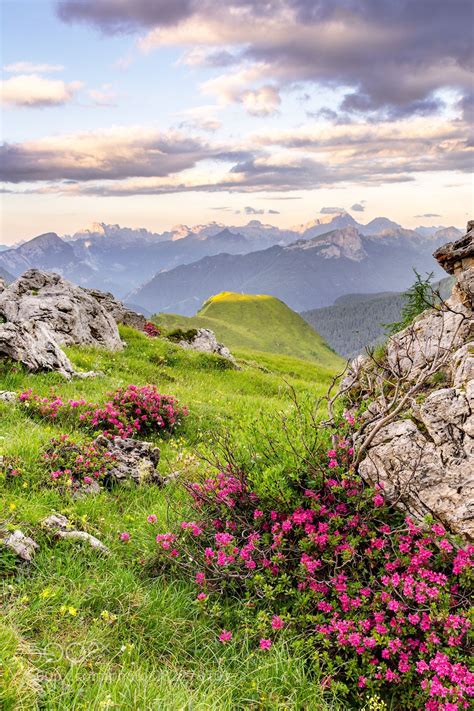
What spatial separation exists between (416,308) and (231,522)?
22010 mm

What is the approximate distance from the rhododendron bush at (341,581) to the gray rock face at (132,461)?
2.67 metres

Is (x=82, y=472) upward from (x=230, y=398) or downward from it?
upward

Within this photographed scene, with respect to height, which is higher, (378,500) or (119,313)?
(119,313)

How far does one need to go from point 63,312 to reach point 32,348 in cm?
968

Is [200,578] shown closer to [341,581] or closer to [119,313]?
[341,581]

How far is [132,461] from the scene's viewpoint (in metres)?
10.1

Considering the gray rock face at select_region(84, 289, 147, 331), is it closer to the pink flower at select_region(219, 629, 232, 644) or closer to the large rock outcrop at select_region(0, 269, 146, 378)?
the large rock outcrop at select_region(0, 269, 146, 378)

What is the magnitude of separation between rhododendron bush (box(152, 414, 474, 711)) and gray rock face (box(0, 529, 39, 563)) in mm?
1782

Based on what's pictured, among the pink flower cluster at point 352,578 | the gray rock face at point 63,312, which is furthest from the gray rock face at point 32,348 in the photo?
the pink flower cluster at point 352,578

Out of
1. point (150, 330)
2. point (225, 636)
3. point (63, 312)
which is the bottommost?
point (150, 330)

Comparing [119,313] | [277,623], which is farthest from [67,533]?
[119,313]

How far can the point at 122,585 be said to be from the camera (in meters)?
6.32

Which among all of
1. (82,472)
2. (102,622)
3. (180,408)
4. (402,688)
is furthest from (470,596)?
(180,408)

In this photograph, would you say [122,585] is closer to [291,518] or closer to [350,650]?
[291,518]
